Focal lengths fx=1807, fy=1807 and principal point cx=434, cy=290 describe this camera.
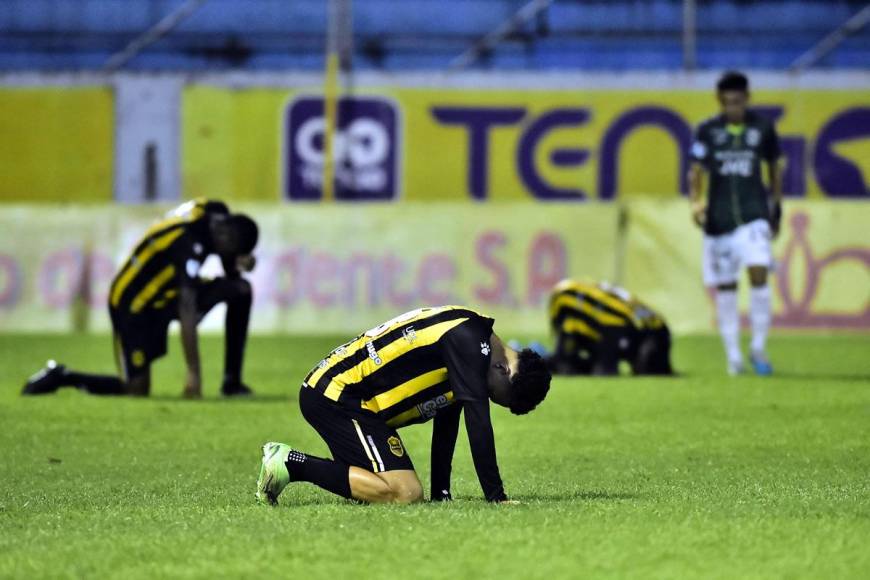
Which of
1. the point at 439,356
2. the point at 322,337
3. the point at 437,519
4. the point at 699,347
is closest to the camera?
the point at 437,519

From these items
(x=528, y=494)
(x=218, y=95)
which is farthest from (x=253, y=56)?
(x=528, y=494)

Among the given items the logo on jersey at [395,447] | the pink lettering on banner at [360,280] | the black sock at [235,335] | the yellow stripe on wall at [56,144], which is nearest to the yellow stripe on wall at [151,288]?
the black sock at [235,335]

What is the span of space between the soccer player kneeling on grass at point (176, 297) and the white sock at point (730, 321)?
4.04 metres

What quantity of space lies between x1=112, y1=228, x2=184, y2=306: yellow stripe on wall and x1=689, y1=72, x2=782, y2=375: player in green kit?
171 inches

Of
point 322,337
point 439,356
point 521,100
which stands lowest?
point 322,337

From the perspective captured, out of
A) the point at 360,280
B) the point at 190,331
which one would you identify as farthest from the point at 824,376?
the point at 360,280

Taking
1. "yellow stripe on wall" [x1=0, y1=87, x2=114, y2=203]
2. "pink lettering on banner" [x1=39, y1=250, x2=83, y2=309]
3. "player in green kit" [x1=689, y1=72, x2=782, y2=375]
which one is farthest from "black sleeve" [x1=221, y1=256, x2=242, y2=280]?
"yellow stripe on wall" [x1=0, y1=87, x2=114, y2=203]

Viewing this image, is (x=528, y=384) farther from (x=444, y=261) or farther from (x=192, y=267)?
(x=444, y=261)

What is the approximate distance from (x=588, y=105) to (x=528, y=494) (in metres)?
16.4

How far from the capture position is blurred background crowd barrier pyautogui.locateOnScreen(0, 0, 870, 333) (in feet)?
66.4

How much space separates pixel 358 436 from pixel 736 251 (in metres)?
7.54

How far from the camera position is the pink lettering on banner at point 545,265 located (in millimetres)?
20016

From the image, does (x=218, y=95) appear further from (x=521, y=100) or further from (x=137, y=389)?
(x=137, y=389)

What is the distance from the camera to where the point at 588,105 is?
24.0 metres
